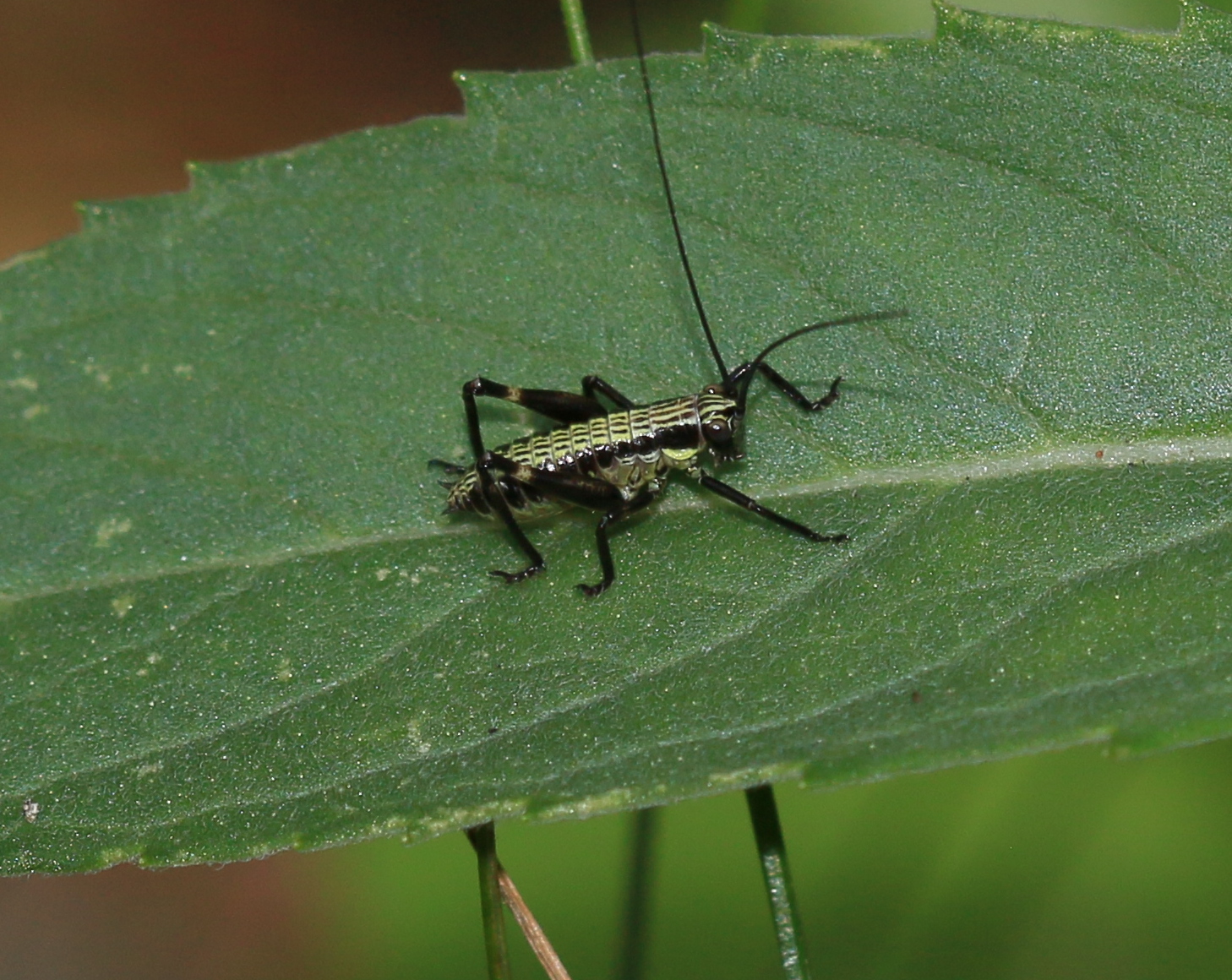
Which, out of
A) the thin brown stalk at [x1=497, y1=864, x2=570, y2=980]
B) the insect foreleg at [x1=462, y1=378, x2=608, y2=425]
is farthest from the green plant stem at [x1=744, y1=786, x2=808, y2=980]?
the insect foreleg at [x1=462, y1=378, x2=608, y2=425]

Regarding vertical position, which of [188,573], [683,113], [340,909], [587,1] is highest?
[587,1]

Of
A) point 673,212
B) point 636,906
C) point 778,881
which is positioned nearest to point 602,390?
point 673,212

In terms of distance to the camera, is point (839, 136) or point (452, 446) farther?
point (452, 446)

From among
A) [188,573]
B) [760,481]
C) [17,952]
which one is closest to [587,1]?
[760,481]

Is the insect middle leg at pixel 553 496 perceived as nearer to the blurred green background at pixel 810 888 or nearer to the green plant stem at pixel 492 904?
the green plant stem at pixel 492 904

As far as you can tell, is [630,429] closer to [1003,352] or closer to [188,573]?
[1003,352]

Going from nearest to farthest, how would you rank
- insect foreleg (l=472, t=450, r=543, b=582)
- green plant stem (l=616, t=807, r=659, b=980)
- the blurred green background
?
insect foreleg (l=472, t=450, r=543, b=582)
the blurred green background
green plant stem (l=616, t=807, r=659, b=980)

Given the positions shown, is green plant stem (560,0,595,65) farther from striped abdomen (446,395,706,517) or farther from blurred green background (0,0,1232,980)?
striped abdomen (446,395,706,517)
